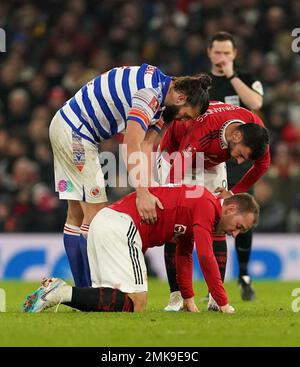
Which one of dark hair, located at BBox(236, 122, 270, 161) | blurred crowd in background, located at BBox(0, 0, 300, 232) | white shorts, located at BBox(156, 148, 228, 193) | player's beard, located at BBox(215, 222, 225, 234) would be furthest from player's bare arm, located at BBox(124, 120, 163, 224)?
blurred crowd in background, located at BBox(0, 0, 300, 232)

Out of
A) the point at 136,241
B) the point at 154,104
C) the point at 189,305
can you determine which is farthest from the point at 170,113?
the point at 189,305

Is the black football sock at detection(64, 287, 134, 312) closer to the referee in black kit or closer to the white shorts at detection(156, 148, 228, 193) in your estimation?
the white shorts at detection(156, 148, 228, 193)

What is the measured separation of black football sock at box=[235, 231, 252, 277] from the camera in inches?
368

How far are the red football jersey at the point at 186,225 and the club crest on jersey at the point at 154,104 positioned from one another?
1.86ft

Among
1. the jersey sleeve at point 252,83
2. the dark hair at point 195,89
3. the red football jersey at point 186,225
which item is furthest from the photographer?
the jersey sleeve at point 252,83

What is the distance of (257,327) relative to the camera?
6.21 m

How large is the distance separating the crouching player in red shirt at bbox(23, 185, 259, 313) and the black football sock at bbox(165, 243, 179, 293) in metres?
0.64

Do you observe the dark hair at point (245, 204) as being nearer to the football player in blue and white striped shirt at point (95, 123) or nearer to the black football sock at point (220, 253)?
the football player in blue and white striped shirt at point (95, 123)

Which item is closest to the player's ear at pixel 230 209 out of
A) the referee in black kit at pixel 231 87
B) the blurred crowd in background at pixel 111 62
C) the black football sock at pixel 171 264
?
the black football sock at pixel 171 264

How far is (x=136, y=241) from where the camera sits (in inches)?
271

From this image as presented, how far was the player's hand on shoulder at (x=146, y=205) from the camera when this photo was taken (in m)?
6.81
